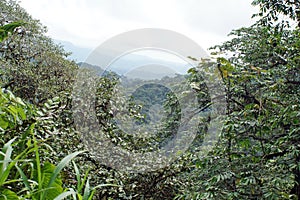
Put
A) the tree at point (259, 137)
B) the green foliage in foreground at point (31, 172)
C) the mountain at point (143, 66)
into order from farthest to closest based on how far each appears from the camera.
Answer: the mountain at point (143, 66) < the tree at point (259, 137) < the green foliage in foreground at point (31, 172)

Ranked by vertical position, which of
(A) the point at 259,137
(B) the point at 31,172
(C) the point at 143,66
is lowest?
(B) the point at 31,172

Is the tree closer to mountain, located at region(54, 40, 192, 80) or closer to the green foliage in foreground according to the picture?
mountain, located at region(54, 40, 192, 80)

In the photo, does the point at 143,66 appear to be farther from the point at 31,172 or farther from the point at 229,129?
the point at 31,172

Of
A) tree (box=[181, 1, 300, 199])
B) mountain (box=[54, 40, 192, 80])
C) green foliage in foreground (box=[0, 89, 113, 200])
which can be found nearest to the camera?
green foliage in foreground (box=[0, 89, 113, 200])

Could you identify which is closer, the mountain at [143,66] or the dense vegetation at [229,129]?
the dense vegetation at [229,129]

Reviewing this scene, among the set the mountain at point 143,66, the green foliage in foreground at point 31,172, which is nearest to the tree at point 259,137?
the mountain at point 143,66

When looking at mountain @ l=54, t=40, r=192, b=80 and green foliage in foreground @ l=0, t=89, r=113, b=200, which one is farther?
mountain @ l=54, t=40, r=192, b=80

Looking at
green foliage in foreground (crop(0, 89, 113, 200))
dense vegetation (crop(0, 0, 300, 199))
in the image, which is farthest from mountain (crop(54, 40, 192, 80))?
green foliage in foreground (crop(0, 89, 113, 200))

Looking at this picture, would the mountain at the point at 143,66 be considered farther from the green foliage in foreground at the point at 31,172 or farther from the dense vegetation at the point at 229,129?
the green foliage in foreground at the point at 31,172

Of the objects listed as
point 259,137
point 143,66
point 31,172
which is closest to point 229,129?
point 259,137

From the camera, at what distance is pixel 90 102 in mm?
2428

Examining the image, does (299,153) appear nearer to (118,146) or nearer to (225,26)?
(118,146)

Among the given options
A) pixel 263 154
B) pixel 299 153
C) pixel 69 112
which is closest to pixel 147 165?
pixel 69 112

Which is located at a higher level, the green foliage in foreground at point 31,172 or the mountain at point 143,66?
the mountain at point 143,66
